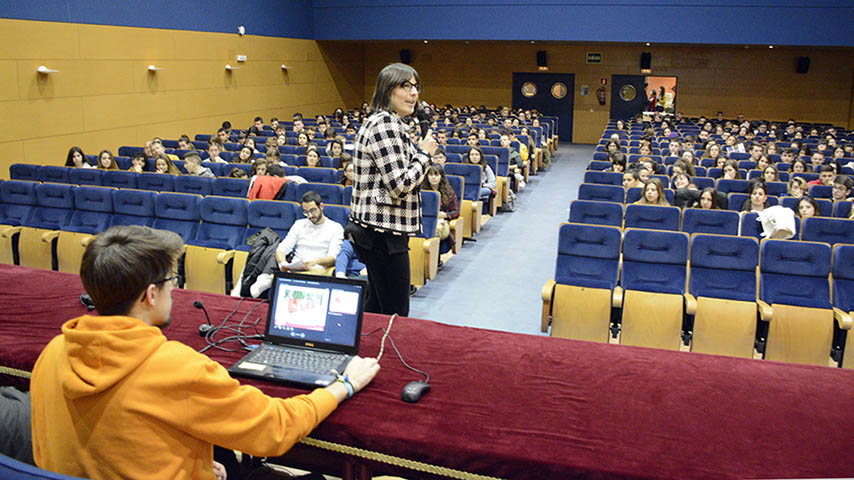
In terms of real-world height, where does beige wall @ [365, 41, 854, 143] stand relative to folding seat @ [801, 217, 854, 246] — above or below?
above

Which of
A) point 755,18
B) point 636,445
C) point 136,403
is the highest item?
point 755,18

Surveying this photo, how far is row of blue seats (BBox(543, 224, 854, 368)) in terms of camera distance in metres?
4.52

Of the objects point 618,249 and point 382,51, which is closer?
point 618,249

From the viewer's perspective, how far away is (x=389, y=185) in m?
2.67

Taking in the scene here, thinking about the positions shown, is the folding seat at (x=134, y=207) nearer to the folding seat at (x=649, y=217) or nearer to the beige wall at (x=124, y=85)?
the beige wall at (x=124, y=85)

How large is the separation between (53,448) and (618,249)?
442 centimetres

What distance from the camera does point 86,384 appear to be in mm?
1540

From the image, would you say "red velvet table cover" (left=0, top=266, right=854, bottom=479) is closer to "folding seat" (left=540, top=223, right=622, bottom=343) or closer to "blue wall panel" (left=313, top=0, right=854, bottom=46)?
"folding seat" (left=540, top=223, right=622, bottom=343)

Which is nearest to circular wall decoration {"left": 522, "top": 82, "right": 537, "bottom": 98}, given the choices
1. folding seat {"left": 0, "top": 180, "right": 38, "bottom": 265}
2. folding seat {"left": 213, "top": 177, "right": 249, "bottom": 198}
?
folding seat {"left": 213, "top": 177, "right": 249, "bottom": 198}

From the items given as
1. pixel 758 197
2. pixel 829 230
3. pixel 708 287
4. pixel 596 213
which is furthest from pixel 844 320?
pixel 758 197

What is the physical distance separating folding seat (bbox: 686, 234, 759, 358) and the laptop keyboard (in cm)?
317

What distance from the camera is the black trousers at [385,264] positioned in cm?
283

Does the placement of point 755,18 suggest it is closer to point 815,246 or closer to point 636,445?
point 815,246

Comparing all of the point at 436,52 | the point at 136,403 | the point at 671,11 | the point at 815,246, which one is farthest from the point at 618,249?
the point at 436,52
